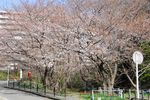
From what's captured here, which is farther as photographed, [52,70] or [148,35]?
[52,70]

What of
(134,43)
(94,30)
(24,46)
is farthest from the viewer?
(24,46)

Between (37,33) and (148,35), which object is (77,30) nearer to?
(148,35)

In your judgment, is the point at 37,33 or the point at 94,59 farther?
the point at 37,33

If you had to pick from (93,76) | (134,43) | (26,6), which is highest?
(26,6)

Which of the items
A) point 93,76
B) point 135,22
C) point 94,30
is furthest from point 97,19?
point 93,76

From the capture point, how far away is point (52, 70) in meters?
34.8

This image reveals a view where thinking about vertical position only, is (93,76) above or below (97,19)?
below

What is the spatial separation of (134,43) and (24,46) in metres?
11.1

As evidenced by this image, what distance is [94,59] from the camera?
2738cm

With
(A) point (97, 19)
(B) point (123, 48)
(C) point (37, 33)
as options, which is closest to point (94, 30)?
(A) point (97, 19)

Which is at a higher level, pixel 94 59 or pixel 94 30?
pixel 94 30

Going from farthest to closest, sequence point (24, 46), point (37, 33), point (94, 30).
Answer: point (24, 46) → point (37, 33) → point (94, 30)

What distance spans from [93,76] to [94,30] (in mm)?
10439

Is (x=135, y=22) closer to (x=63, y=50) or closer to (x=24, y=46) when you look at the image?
(x=63, y=50)
